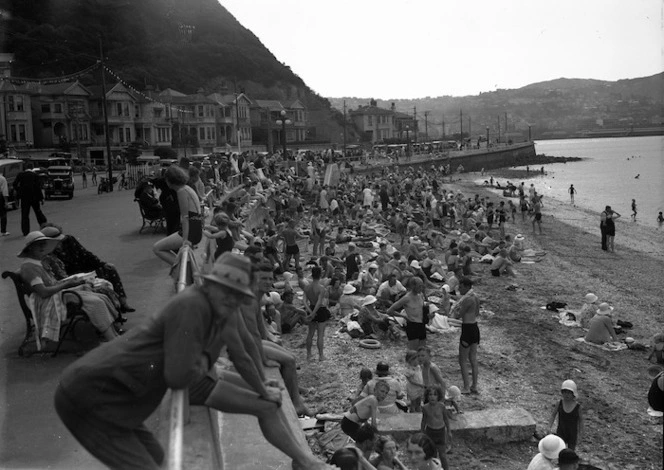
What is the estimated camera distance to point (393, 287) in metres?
14.6

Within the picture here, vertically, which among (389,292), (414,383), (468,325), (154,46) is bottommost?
(414,383)

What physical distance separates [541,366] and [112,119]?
60596mm

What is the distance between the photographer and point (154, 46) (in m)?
96.9

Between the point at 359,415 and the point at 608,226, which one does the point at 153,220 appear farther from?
the point at 608,226

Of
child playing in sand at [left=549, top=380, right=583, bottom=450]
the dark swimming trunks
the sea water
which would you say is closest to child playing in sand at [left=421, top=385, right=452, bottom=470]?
child playing in sand at [left=549, top=380, right=583, bottom=450]

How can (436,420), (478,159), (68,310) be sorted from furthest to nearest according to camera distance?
(478,159)
(436,420)
(68,310)

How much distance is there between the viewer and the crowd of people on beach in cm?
320

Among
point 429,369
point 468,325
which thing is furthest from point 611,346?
point 429,369

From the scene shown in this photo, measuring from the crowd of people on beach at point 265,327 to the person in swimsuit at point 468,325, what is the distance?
2 centimetres

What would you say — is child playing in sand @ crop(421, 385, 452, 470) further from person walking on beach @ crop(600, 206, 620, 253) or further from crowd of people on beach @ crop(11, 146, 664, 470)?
person walking on beach @ crop(600, 206, 620, 253)

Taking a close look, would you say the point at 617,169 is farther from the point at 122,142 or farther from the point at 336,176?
the point at 336,176

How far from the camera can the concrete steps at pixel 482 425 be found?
8523 millimetres

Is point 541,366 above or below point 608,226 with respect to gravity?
below

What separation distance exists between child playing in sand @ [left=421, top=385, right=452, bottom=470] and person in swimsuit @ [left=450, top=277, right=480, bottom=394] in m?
2.45
